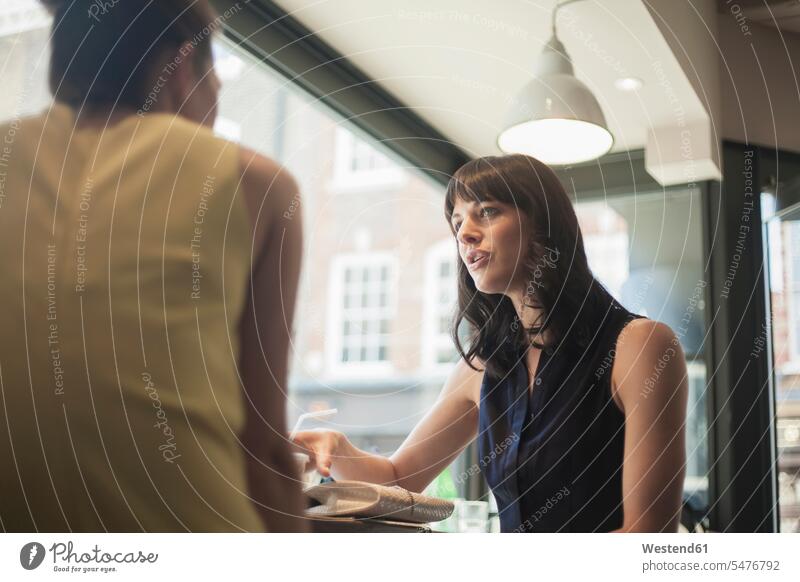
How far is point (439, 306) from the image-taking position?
0.85 m

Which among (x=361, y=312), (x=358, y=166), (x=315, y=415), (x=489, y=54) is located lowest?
(x=315, y=415)

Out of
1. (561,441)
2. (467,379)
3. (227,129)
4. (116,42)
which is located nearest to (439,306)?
(467,379)

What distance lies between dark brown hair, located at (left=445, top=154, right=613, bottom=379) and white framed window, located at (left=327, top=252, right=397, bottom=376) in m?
0.12

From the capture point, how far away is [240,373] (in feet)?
2.54

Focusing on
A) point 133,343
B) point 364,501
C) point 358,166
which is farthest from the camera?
point 358,166

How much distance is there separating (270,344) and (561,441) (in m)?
0.29

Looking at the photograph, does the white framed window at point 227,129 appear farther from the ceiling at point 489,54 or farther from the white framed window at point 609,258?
the white framed window at point 609,258

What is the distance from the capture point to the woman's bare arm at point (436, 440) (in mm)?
825

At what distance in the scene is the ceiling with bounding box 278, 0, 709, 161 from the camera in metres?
0.82

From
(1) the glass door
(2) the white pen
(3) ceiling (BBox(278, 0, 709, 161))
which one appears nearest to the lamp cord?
(3) ceiling (BBox(278, 0, 709, 161))

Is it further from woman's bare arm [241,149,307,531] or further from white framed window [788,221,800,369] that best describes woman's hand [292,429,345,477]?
white framed window [788,221,800,369]

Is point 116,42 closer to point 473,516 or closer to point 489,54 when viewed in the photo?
point 489,54

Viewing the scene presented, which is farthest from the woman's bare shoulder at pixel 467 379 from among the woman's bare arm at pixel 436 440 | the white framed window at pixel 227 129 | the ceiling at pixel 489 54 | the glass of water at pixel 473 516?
the white framed window at pixel 227 129

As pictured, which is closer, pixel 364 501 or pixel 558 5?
pixel 364 501
